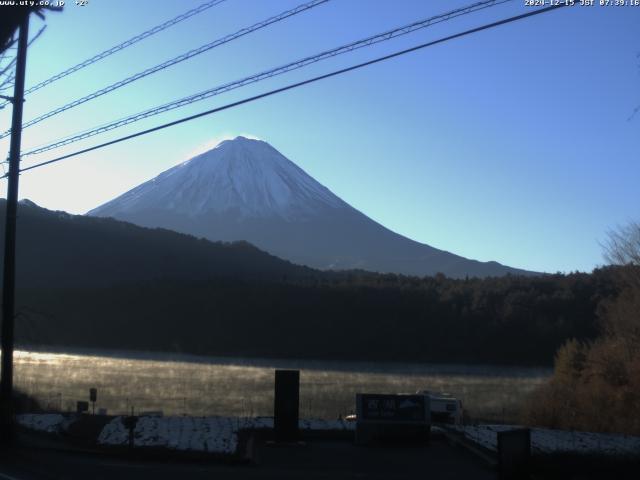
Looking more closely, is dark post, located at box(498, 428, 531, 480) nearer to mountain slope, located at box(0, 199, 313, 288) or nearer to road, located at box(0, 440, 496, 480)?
road, located at box(0, 440, 496, 480)

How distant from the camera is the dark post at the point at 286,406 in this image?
19047 millimetres

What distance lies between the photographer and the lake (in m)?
36.9

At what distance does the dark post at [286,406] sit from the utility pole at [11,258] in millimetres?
5964

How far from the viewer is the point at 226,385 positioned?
45.7m

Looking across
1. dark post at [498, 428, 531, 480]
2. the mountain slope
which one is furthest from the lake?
the mountain slope

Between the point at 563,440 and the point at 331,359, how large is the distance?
2249 inches

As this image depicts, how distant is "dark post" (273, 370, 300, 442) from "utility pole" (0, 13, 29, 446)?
5964 mm

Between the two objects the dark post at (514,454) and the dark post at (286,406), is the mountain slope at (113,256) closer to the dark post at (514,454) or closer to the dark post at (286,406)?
the dark post at (286,406)

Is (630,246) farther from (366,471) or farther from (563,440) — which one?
(366,471)

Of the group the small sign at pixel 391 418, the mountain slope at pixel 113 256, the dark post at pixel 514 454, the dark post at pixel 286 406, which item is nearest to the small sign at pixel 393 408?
the small sign at pixel 391 418

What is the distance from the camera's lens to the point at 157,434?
1914 centimetres

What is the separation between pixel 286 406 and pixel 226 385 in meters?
27.3

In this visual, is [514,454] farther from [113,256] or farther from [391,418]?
[113,256]

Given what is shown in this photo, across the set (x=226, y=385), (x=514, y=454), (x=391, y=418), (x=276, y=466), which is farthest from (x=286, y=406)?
(x=226, y=385)
